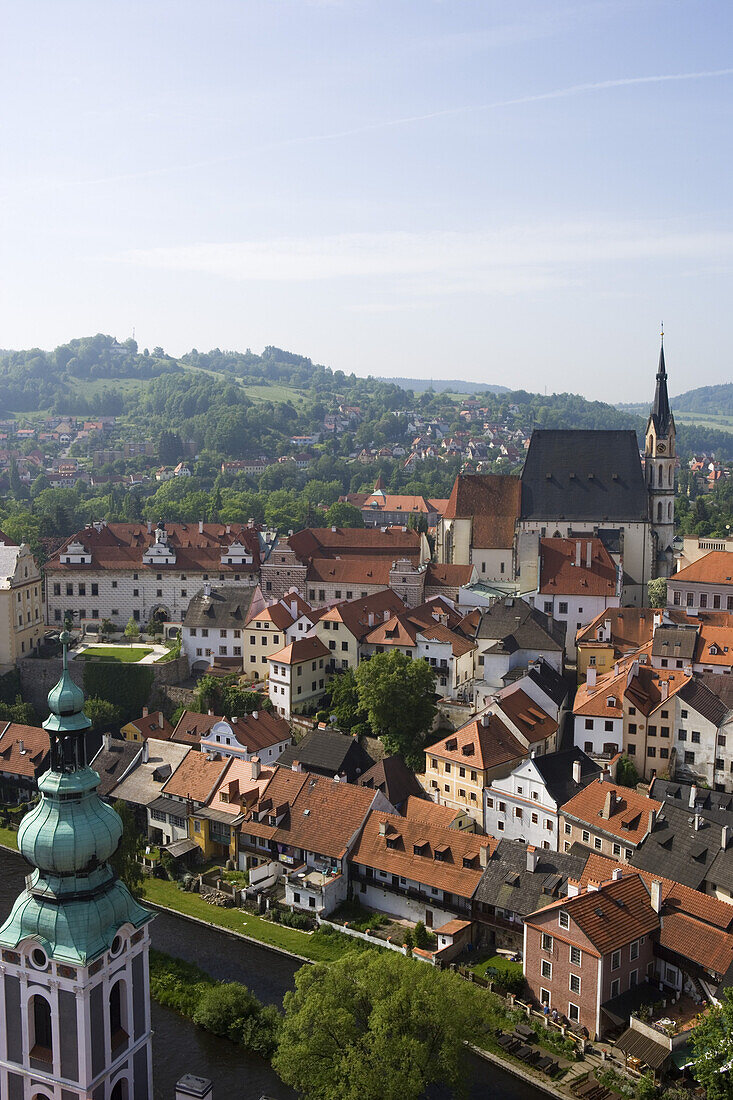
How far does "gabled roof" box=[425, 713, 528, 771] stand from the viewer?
2164 inches

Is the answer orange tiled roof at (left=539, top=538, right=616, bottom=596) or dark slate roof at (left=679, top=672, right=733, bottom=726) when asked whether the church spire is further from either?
dark slate roof at (left=679, top=672, right=733, bottom=726)

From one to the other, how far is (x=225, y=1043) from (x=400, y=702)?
81.2 ft

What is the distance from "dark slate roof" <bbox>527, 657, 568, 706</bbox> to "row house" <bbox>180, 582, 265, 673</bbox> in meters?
22.1

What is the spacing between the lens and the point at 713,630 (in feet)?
207

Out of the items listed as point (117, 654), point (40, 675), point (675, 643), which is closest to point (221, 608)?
point (117, 654)

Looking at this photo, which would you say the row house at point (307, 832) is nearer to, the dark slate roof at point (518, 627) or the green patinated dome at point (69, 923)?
the dark slate roof at point (518, 627)

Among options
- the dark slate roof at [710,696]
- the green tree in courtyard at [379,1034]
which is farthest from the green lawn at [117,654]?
the green tree in courtyard at [379,1034]

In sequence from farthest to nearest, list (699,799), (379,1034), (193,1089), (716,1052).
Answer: (699,799) → (379,1034) → (716,1052) → (193,1089)

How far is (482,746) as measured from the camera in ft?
181

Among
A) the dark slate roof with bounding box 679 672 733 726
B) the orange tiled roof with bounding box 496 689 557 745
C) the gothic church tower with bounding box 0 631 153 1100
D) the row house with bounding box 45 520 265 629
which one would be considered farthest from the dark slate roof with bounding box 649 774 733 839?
the row house with bounding box 45 520 265 629

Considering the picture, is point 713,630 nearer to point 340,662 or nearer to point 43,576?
point 340,662

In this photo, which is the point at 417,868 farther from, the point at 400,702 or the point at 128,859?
the point at 400,702

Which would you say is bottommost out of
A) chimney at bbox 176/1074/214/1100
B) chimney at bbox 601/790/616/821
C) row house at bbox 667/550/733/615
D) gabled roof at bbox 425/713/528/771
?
chimney at bbox 601/790/616/821

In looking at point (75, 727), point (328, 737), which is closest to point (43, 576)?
point (328, 737)
